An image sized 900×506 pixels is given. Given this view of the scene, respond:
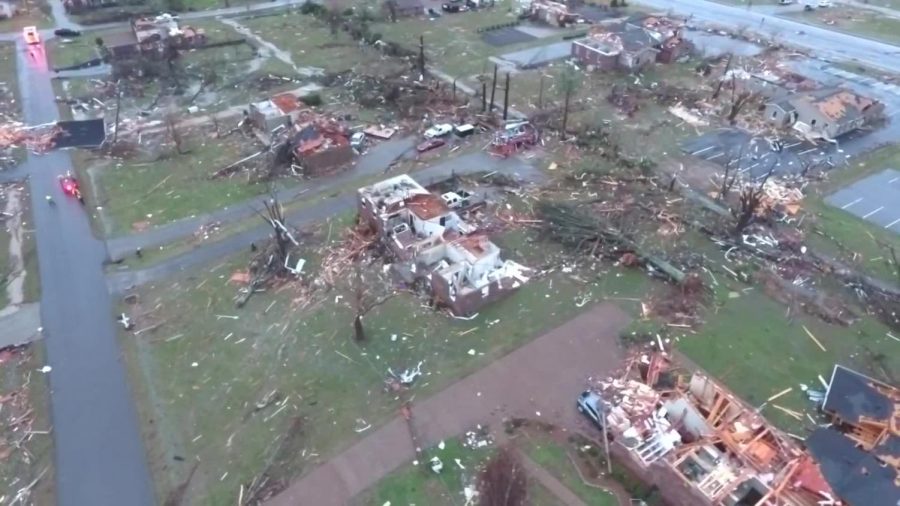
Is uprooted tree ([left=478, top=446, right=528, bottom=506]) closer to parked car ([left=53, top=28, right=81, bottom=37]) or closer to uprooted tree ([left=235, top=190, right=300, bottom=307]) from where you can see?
uprooted tree ([left=235, top=190, right=300, bottom=307])

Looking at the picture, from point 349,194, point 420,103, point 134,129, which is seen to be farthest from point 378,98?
point 134,129

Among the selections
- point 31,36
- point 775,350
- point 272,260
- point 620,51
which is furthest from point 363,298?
point 31,36

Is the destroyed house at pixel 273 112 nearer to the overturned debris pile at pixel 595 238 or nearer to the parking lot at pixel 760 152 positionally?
the overturned debris pile at pixel 595 238

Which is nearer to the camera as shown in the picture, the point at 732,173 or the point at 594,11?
the point at 732,173

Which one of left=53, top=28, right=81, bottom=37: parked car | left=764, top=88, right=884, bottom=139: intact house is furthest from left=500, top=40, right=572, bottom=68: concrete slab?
left=53, top=28, right=81, bottom=37: parked car

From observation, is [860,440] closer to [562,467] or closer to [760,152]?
[562,467]

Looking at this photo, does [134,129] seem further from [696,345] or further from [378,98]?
[696,345]
